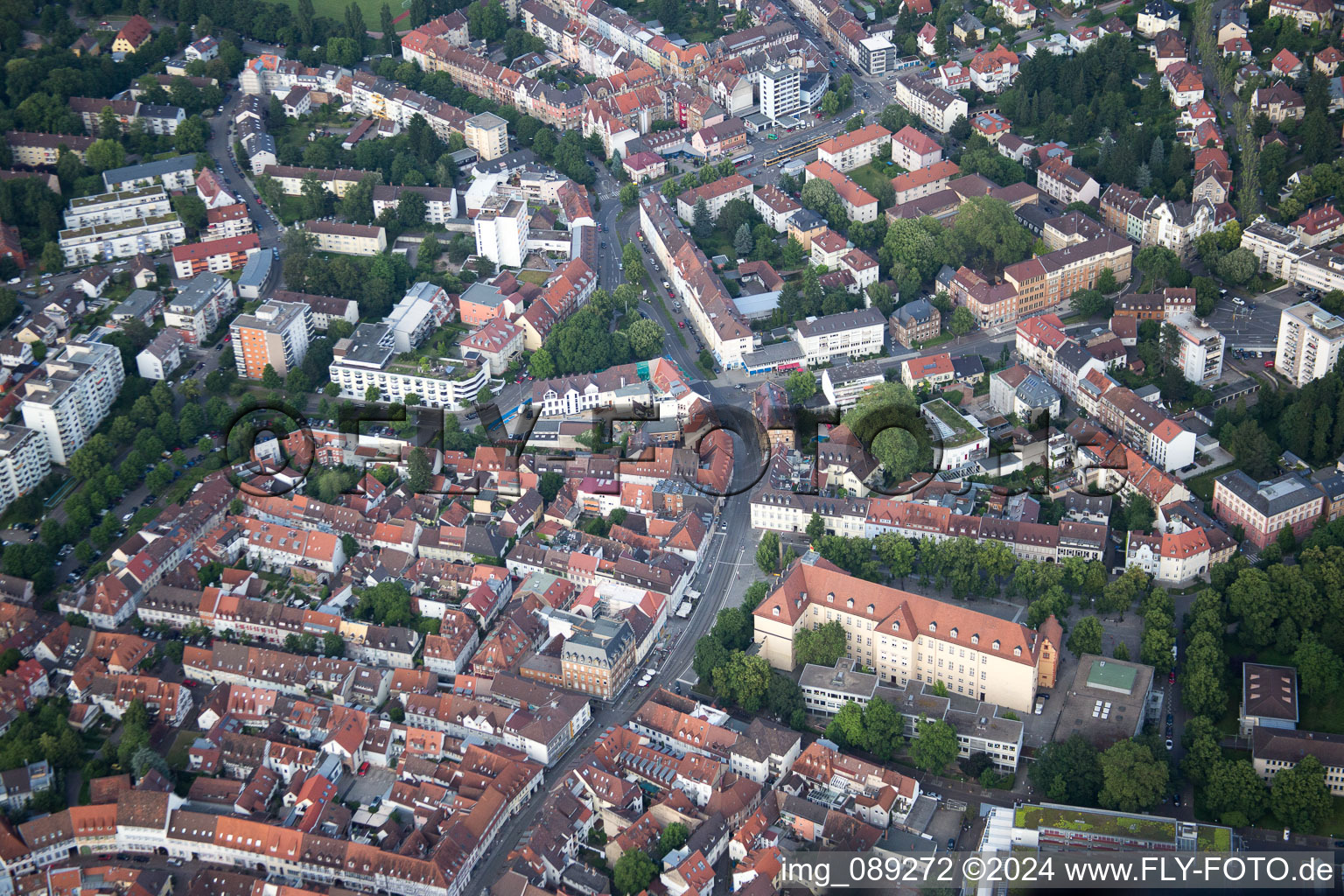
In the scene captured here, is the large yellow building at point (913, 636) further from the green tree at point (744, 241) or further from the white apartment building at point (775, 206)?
the white apartment building at point (775, 206)

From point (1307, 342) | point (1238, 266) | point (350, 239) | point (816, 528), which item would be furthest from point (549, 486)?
point (1238, 266)

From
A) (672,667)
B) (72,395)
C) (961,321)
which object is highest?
(72,395)

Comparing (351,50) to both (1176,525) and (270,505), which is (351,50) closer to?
(270,505)

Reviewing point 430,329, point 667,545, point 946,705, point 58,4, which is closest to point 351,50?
point 58,4

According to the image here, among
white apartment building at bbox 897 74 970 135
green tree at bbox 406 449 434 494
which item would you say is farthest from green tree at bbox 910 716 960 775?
white apartment building at bbox 897 74 970 135

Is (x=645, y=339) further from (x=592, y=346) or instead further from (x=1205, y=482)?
(x=1205, y=482)

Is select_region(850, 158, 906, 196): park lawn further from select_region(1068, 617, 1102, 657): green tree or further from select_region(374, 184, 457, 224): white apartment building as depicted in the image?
select_region(1068, 617, 1102, 657): green tree

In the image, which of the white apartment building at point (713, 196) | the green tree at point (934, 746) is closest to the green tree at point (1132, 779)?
the green tree at point (934, 746)
